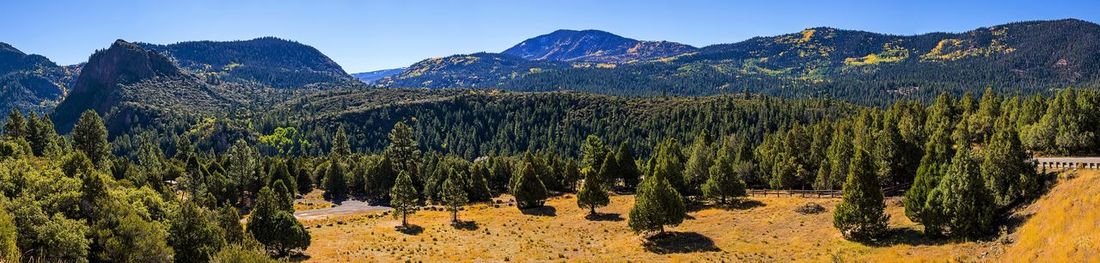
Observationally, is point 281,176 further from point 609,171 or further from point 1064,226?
point 1064,226

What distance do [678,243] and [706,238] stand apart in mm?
3299

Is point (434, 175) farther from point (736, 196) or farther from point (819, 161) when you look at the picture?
point (819, 161)

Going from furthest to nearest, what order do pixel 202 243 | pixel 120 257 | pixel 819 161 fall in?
pixel 819 161 → pixel 202 243 → pixel 120 257

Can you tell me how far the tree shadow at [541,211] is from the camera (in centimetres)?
8588

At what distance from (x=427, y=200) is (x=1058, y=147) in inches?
3776

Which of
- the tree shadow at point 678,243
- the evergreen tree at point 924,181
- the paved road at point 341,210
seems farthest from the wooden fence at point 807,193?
the paved road at point 341,210

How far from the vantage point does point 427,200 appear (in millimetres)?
111938

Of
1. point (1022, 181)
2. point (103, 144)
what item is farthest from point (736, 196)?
point (103, 144)

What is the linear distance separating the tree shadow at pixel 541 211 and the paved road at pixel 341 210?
29962mm

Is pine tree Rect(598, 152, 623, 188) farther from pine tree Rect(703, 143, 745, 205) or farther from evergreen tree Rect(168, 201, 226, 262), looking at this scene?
evergreen tree Rect(168, 201, 226, 262)

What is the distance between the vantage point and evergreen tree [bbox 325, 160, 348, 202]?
12012 centimetres

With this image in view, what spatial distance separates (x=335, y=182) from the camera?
12106 cm

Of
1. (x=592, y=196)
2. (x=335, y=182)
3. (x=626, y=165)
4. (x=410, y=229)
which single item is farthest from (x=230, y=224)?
(x=626, y=165)

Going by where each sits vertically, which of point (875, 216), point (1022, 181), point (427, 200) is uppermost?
point (1022, 181)
